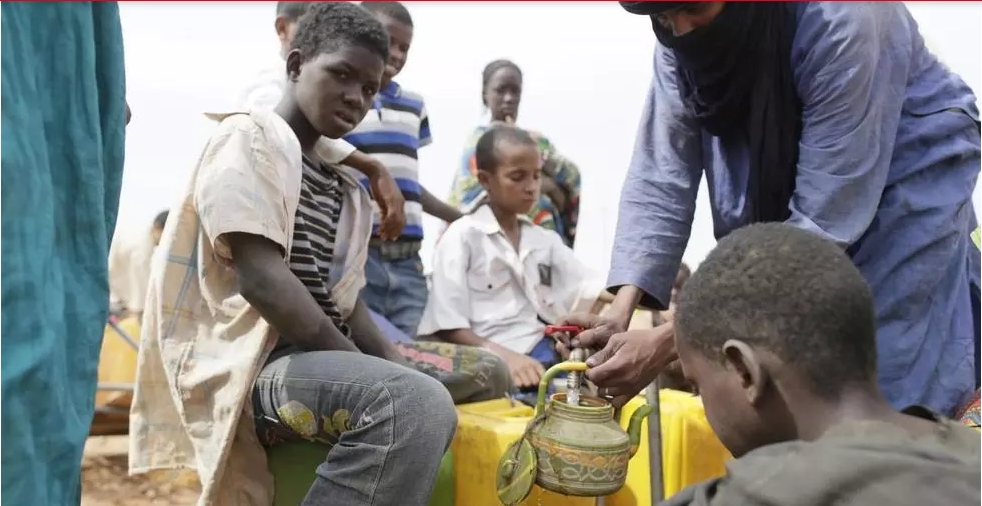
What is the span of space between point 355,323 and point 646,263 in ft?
2.65

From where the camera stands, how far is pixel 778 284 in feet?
3.73

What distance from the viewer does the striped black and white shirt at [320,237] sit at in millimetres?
2029

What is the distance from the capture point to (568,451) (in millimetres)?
1683

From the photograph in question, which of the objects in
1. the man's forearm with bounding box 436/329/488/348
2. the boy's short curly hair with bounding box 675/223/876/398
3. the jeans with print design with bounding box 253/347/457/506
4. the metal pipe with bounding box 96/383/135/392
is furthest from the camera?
the metal pipe with bounding box 96/383/135/392

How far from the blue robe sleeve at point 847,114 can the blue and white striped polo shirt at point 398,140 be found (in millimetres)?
1818

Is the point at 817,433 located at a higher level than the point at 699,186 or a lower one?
lower

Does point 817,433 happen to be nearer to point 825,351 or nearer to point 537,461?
point 825,351

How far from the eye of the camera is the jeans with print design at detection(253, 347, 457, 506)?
67.1 inches

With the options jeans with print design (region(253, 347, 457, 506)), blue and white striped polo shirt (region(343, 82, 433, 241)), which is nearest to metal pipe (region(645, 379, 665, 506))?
jeans with print design (region(253, 347, 457, 506))

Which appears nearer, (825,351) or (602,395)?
(825,351)

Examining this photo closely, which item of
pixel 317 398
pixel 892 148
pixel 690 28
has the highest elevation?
pixel 690 28

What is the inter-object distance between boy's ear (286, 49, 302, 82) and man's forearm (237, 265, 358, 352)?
64cm

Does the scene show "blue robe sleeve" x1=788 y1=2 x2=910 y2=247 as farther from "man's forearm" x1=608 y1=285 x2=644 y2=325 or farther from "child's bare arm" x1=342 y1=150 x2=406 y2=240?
"child's bare arm" x1=342 y1=150 x2=406 y2=240

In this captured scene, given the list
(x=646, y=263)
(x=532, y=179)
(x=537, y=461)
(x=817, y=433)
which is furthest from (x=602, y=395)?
(x=532, y=179)
